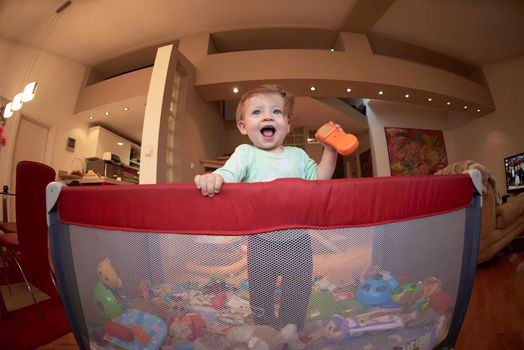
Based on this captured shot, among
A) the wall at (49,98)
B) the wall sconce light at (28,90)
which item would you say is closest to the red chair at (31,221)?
the wall at (49,98)

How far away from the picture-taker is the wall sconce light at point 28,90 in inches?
39.5

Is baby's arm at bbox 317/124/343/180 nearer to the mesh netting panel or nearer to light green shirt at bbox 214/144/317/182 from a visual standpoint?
light green shirt at bbox 214/144/317/182

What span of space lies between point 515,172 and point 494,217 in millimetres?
1736

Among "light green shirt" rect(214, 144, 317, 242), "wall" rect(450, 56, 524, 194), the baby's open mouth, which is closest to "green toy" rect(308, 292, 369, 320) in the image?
"light green shirt" rect(214, 144, 317, 242)

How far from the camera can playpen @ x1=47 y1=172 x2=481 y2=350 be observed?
22cm

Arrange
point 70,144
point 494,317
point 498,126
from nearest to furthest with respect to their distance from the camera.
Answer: point 494,317 → point 70,144 → point 498,126

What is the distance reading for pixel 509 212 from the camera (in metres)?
1.25

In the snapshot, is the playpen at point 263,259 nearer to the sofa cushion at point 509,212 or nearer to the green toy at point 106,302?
the green toy at point 106,302

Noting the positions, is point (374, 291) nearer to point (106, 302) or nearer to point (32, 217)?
point (106, 302)

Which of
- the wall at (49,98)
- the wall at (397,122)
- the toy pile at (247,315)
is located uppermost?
the wall at (397,122)

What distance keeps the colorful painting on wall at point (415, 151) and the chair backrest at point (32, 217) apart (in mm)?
3276

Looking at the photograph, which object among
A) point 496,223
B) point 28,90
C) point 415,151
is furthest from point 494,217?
point 28,90

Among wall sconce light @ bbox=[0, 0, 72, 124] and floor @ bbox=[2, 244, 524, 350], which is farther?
wall sconce light @ bbox=[0, 0, 72, 124]

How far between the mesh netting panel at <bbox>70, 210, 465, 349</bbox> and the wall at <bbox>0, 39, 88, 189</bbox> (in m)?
1.10
